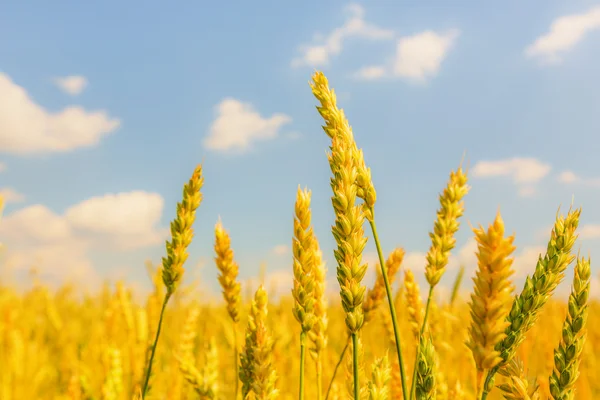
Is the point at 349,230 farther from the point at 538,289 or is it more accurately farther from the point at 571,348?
the point at 571,348

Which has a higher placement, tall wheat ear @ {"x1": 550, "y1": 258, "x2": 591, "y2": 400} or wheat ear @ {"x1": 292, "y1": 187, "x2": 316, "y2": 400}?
wheat ear @ {"x1": 292, "y1": 187, "x2": 316, "y2": 400}

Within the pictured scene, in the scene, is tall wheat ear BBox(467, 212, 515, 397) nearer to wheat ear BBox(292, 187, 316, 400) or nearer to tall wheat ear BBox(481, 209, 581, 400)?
tall wheat ear BBox(481, 209, 581, 400)

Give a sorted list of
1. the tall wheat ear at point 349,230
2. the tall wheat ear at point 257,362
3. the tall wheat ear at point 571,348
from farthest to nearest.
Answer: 1. the tall wheat ear at point 257,362
2. the tall wheat ear at point 571,348
3. the tall wheat ear at point 349,230

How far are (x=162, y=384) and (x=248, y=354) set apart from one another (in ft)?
7.18

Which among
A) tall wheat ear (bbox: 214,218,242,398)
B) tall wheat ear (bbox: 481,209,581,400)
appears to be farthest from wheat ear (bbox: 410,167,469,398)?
tall wheat ear (bbox: 214,218,242,398)

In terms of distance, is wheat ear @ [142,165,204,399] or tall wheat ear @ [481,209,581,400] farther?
wheat ear @ [142,165,204,399]

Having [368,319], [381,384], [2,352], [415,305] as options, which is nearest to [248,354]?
[381,384]

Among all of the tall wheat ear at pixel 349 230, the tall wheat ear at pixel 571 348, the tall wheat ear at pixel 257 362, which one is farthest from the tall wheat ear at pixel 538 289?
the tall wheat ear at pixel 257 362

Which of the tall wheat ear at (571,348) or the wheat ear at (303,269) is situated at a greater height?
the wheat ear at (303,269)

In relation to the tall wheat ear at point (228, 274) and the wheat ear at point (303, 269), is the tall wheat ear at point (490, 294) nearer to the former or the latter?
the wheat ear at point (303, 269)

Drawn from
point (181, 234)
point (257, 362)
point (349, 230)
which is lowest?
point (257, 362)

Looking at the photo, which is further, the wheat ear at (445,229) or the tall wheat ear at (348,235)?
the wheat ear at (445,229)

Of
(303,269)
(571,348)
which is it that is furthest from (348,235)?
(571,348)

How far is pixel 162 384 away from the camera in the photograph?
3375mm
